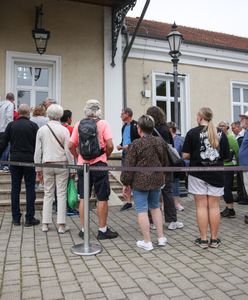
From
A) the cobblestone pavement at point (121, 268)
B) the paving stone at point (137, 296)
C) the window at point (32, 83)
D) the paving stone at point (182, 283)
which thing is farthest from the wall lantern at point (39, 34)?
the paving stone at point (137, 296)

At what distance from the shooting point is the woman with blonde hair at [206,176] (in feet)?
15.4

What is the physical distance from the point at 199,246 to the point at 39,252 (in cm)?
202

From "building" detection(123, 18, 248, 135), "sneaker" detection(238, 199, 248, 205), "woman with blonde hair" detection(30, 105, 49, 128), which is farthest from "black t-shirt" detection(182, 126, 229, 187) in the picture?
"building" detection(123, 18, 248, 135)

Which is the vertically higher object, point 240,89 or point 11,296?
point 240,89

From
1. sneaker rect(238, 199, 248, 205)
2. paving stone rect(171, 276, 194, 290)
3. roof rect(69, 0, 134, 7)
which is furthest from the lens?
roof rect(69, 0, 134, 7)

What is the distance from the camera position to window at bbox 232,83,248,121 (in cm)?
1304

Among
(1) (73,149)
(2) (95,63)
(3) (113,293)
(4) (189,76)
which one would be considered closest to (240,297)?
(3) (113,293)

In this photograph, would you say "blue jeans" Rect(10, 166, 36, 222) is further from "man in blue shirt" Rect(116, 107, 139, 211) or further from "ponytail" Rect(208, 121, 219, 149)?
"ponytail" Rect(208, 121, 219, 149)

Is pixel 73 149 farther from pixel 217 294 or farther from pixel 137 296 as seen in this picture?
pixel 217 294

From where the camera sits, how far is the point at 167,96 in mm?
11742

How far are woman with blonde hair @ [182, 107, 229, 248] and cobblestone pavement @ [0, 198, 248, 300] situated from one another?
0.32m

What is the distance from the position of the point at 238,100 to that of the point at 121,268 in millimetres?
10495

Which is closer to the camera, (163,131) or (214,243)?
(214,243)

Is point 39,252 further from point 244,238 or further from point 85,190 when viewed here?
point 244,238
